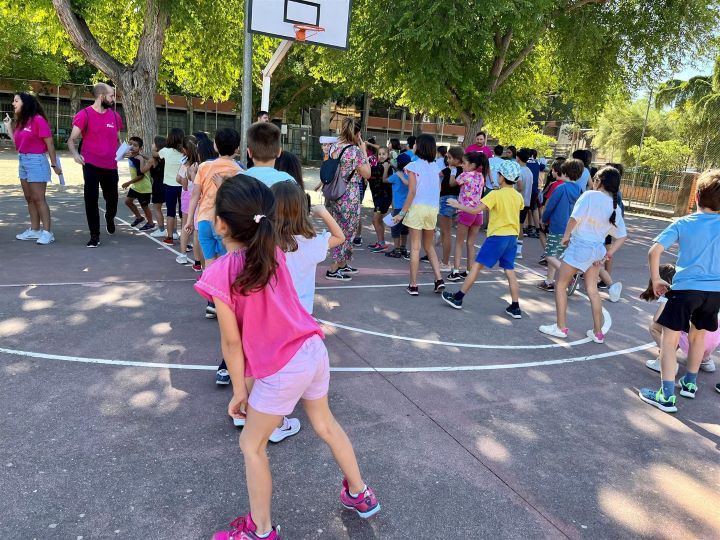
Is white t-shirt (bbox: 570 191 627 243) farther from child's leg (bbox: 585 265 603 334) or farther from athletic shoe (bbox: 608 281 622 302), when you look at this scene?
athletic shoe (bbox: 608 281 622 302)

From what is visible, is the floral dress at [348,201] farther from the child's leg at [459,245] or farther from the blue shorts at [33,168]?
the blue shorts at [33,168]

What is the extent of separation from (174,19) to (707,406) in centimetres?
1245

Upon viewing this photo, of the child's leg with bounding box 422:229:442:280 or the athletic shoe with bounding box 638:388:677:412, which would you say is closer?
the athletic shoe with bounding box 638:388:677:412

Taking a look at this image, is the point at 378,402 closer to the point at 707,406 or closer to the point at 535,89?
the point at 707,406

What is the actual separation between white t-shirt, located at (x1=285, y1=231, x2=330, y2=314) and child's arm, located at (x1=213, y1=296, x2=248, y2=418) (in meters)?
0.95

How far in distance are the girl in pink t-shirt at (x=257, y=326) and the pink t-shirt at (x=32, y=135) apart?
22.4ft

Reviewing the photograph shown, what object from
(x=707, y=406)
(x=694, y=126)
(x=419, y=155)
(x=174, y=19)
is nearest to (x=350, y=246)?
(x=419, y=155)

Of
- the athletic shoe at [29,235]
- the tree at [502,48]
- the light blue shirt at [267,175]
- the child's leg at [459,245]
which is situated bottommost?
the athletic shoe at [29,235]

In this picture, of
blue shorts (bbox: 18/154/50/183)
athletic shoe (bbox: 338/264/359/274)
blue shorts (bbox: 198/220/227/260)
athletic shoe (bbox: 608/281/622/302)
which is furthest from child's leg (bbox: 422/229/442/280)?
blue shorts (bbox: 18/154/50/183)

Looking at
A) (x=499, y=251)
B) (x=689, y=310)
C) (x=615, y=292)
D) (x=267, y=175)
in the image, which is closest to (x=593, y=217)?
(x=499, y=251)

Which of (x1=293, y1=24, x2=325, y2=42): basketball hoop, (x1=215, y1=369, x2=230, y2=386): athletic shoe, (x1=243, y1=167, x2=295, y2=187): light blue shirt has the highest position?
(x1=293, y1=24, x2=325, y2=42): basketball hoop

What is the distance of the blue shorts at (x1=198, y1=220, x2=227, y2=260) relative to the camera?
16.0ft

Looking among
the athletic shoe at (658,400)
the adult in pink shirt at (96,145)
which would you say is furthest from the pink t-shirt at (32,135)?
the athletic shoe at (658,400)

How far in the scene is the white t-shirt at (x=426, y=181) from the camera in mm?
6836
